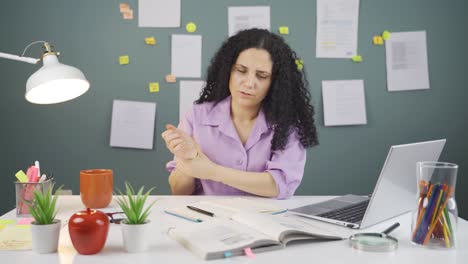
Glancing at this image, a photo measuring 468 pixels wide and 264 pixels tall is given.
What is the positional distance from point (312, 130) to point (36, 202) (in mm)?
1137

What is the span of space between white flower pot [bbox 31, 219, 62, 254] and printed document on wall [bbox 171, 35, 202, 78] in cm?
190

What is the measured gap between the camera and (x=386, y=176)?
1160 millimetres

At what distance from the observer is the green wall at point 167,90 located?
2775 millimetres

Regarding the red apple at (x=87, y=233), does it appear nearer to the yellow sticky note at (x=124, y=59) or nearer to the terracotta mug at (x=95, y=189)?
the terracotta mug at (x=95, y=189)

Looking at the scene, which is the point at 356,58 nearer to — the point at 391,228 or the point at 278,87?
the point at 278,87

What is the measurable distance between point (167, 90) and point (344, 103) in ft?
Answer: 3.48

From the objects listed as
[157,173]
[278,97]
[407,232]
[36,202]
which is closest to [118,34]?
[157,173]

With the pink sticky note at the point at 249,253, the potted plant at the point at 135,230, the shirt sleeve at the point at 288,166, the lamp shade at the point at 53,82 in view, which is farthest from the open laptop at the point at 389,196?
the lamp shade at the point at 53,82

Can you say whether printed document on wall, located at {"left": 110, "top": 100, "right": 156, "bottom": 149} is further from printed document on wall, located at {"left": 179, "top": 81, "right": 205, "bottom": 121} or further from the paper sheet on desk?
the paper sheet on desk

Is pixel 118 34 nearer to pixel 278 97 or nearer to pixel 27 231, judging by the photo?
pixel 278 97

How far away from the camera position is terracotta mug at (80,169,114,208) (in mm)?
1421

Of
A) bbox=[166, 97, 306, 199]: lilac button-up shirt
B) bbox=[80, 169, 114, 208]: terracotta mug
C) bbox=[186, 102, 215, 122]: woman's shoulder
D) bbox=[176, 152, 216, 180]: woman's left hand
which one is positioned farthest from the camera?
bbox=[186, 102, 215, 122]: woman's shoulder

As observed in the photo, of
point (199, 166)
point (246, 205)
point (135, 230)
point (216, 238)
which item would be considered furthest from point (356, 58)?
point (135, 230)

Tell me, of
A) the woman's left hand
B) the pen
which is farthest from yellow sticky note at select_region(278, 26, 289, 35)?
the pen
